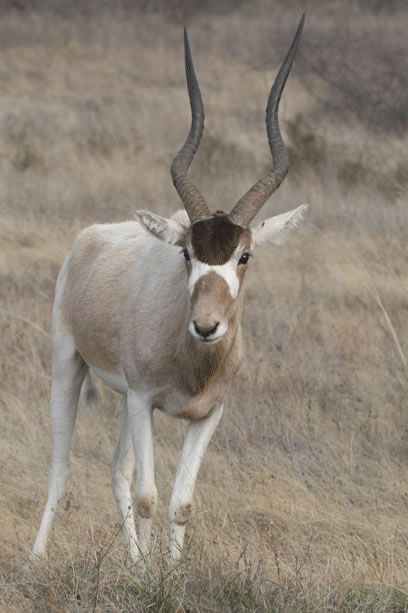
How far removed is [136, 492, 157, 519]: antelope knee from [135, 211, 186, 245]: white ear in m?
1.05

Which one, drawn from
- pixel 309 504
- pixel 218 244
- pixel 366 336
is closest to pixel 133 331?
pixel 218 244

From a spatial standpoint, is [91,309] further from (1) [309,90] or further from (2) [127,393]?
(1) [309,90]

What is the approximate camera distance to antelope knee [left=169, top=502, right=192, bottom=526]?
524 cm

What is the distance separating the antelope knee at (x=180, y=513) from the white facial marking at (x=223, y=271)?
97 centimetres

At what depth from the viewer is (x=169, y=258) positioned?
557 cm

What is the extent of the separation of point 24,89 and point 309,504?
17846 mm

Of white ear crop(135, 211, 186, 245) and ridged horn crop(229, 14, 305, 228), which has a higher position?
ridged horn crop(229, 14, 305, 228)

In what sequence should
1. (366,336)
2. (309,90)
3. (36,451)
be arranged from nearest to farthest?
1. (36,451)
2. (366,336)
3. (309,90)

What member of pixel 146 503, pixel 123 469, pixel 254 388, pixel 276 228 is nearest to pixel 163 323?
pixel 276 228

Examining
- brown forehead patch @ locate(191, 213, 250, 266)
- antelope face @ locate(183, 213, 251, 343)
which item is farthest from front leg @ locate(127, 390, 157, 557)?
brown forehead patch @ locate(191, 213, 250, 266)

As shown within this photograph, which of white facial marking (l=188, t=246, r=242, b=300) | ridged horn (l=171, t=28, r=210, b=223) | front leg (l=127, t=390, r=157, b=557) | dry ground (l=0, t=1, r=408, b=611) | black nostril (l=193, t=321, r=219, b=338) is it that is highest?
ridged horn (l=171, t=28, r=210, b=223)

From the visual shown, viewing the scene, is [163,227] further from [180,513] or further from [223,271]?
[180,513]

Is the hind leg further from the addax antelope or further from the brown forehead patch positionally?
the brown forehead patch

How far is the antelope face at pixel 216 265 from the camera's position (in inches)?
184
